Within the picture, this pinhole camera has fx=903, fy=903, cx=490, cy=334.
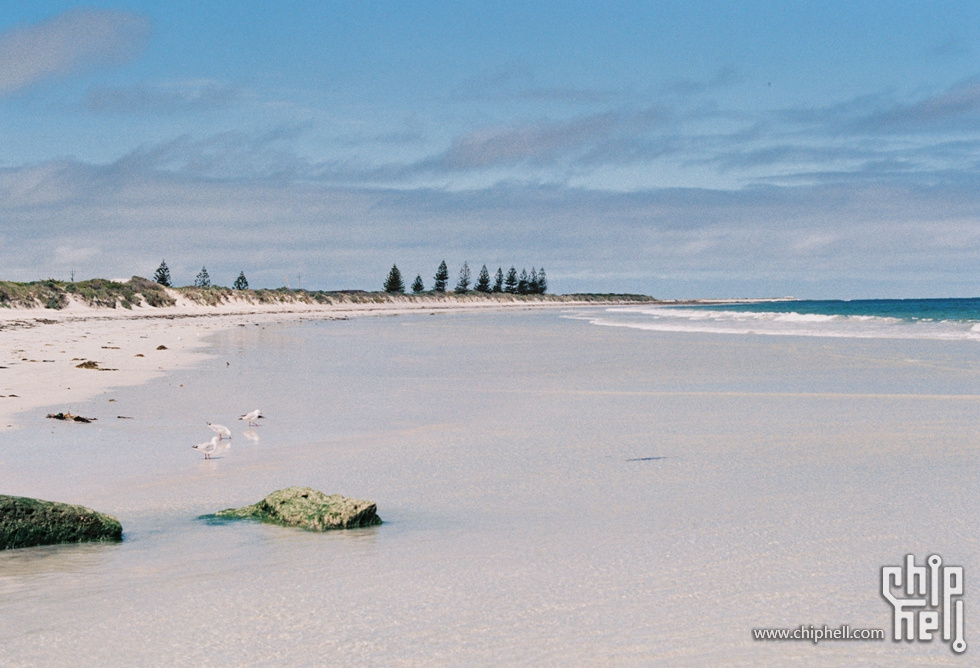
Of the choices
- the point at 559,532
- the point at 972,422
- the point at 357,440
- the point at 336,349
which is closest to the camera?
the point at 559,532

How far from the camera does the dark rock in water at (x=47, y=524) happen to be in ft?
17.5

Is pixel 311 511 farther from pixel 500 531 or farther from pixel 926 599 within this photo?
pixel 926 599

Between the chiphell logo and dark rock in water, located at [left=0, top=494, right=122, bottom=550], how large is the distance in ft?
14.5

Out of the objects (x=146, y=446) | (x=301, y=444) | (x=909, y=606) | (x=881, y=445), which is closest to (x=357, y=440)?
(x=301, y=444)

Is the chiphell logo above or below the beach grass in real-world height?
below

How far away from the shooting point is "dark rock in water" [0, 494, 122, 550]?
5324mm

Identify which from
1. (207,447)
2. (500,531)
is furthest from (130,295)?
(500,531)

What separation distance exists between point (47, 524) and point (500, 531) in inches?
108

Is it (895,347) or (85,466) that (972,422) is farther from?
(895,347)

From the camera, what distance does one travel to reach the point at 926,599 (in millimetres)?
4344

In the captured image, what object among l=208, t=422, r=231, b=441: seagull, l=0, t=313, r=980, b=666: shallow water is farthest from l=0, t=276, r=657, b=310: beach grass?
l=0, t=313, r=980, b=666: shallow water

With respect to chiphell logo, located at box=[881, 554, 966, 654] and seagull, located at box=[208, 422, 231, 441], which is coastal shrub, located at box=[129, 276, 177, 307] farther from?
chiphell logo, located at box=[881, 554, 966, 654]

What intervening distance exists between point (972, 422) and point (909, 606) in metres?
7.07

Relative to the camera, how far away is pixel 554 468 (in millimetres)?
7789
